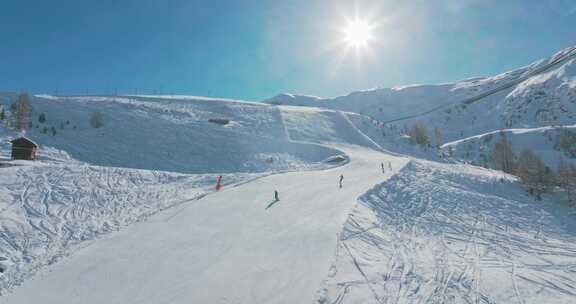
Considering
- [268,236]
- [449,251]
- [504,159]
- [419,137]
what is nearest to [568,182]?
[504,159]

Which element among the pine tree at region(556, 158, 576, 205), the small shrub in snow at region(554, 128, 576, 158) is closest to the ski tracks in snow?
the pine tree at region(556, 158, 576, 205)

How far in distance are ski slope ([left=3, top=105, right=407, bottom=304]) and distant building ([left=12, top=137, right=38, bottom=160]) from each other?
20161mm

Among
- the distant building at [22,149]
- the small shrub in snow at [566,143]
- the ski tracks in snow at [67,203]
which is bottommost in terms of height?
the ski tracks in snow at [67,203]

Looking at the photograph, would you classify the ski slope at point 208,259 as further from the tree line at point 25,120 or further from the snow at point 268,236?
the tree line at point 25,120

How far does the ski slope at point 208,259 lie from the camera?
850 centimetres

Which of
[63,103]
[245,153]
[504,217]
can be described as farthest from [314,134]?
[63,103]

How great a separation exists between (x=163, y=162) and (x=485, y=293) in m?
37.3

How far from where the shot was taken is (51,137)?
123ft

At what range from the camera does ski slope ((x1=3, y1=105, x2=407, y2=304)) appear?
8500mm

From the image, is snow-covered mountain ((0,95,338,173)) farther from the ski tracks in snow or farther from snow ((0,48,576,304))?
the ski tracks in snow

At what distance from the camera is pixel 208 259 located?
1061 centimetres

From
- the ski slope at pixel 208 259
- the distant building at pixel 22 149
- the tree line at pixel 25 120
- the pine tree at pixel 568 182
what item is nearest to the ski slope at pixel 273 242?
the ski slope at pixel 208 259

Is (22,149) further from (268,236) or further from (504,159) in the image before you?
(504,159)

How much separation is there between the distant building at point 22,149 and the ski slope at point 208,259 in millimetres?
20161
